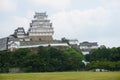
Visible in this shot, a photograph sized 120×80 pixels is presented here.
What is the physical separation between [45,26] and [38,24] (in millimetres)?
2214

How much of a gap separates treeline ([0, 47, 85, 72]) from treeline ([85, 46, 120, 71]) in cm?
395

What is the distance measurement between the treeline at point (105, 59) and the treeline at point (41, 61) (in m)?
3.95

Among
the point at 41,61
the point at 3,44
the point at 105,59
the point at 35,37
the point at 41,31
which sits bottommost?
the point at 41,61

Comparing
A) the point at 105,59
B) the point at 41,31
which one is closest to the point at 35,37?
the point at 41,31

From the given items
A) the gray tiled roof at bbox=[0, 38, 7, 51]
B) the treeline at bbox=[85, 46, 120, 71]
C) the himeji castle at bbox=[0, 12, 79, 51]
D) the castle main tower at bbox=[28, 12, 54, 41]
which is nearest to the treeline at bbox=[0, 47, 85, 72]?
the treeline at bbox=[85, 46, 120, 71]

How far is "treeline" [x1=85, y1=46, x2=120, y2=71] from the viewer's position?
3268 inches

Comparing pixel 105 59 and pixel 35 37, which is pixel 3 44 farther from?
pixel 105 59

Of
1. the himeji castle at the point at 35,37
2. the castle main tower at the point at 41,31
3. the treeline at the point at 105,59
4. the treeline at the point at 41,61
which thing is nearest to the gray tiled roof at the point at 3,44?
the himeji castle at the point at 35,37

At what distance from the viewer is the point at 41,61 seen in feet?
266

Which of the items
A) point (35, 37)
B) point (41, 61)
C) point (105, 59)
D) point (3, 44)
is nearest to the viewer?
point (41, 61)

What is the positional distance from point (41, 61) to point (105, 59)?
14487mm

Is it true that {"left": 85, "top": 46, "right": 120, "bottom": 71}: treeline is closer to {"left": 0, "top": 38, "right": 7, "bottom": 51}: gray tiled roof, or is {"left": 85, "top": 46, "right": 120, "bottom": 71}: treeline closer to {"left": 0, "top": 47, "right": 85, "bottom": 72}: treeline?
{"left": 0, "top": 47, "right": 85, "bottom": 72}: treeline

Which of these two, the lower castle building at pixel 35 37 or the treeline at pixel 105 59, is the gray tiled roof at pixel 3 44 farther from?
the treeline at pixel 105 59

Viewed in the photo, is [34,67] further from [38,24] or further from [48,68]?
[38,24]
